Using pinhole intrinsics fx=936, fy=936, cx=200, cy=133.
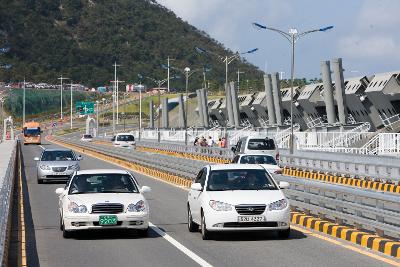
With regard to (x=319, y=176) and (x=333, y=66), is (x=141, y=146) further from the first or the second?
(x=319, y=176)

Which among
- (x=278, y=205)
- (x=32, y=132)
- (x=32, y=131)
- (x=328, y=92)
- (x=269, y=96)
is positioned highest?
(x=269, y=96)

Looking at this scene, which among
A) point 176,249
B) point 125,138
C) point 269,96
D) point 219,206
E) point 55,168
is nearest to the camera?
point 176,249

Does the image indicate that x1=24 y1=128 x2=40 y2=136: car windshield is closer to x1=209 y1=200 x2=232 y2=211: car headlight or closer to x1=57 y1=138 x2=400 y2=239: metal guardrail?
x1=57 y1=138 x2=400 y2=239: metal guardrail

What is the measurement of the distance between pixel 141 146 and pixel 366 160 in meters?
46.2

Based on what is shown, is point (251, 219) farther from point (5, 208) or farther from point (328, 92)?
point (328, 92)

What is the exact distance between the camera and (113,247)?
16250 millimetres

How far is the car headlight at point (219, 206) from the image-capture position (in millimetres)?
16547

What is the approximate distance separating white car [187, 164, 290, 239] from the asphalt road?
1.10 feet

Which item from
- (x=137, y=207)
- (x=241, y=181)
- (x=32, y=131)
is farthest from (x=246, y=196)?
(x=32, y=131)

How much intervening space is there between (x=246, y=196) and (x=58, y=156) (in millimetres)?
23475

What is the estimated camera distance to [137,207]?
56.5 feet

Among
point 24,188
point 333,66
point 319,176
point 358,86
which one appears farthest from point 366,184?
point 358,86

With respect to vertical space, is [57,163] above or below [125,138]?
→ below

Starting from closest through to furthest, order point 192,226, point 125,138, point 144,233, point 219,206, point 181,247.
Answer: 1. point 181,247
2. point 219,206
3. point 144,233
4. point 192,226
5. point 125,138
